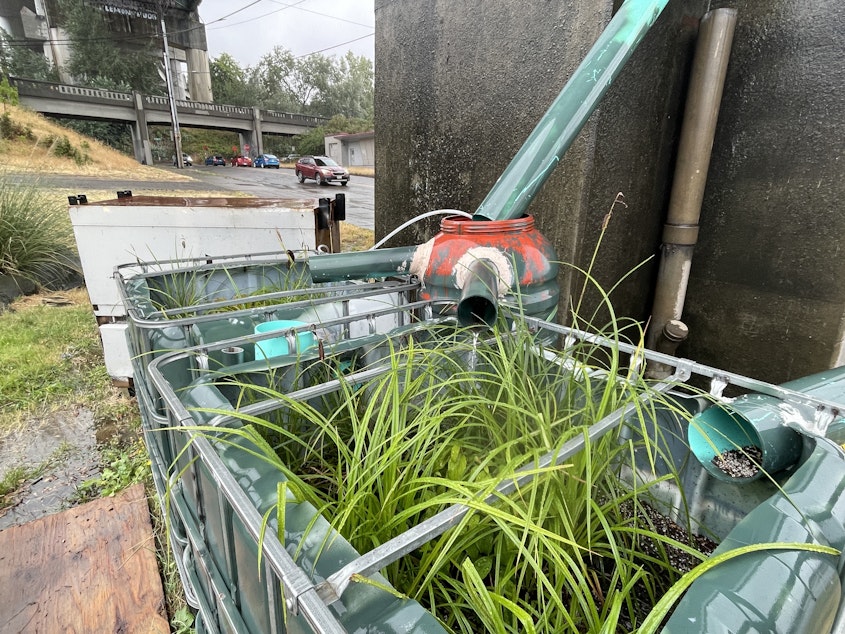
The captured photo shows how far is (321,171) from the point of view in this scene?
81.4 ft

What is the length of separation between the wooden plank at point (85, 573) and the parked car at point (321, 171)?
24500 mm

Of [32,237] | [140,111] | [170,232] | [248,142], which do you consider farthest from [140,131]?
[170,232]

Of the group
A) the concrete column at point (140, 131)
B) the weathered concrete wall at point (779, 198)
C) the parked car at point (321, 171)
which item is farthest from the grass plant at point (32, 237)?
the concrete column at point (140, 131)

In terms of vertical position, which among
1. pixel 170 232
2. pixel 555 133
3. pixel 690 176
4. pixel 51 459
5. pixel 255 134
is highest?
pixel 255 134

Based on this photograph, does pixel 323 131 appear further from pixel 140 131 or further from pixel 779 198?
pixel 779 198

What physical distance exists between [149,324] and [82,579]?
1.17m

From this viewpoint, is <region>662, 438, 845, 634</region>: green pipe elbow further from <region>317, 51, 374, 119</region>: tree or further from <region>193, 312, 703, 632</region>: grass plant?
<region>317, 51, 374, 119</region>: tree

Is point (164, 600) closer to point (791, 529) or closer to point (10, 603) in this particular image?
point (10, 603)

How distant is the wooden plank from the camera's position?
1.56 metres

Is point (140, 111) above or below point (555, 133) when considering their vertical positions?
above

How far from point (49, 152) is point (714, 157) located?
2452cm

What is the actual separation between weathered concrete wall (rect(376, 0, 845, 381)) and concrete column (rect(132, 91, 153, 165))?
38892mm

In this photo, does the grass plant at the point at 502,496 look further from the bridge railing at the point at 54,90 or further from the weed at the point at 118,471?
the bridge railing at the point at 54,90

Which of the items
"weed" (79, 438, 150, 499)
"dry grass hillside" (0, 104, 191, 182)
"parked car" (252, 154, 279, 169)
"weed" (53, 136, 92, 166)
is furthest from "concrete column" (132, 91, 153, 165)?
"weed" (79, 438, 150, 499)
